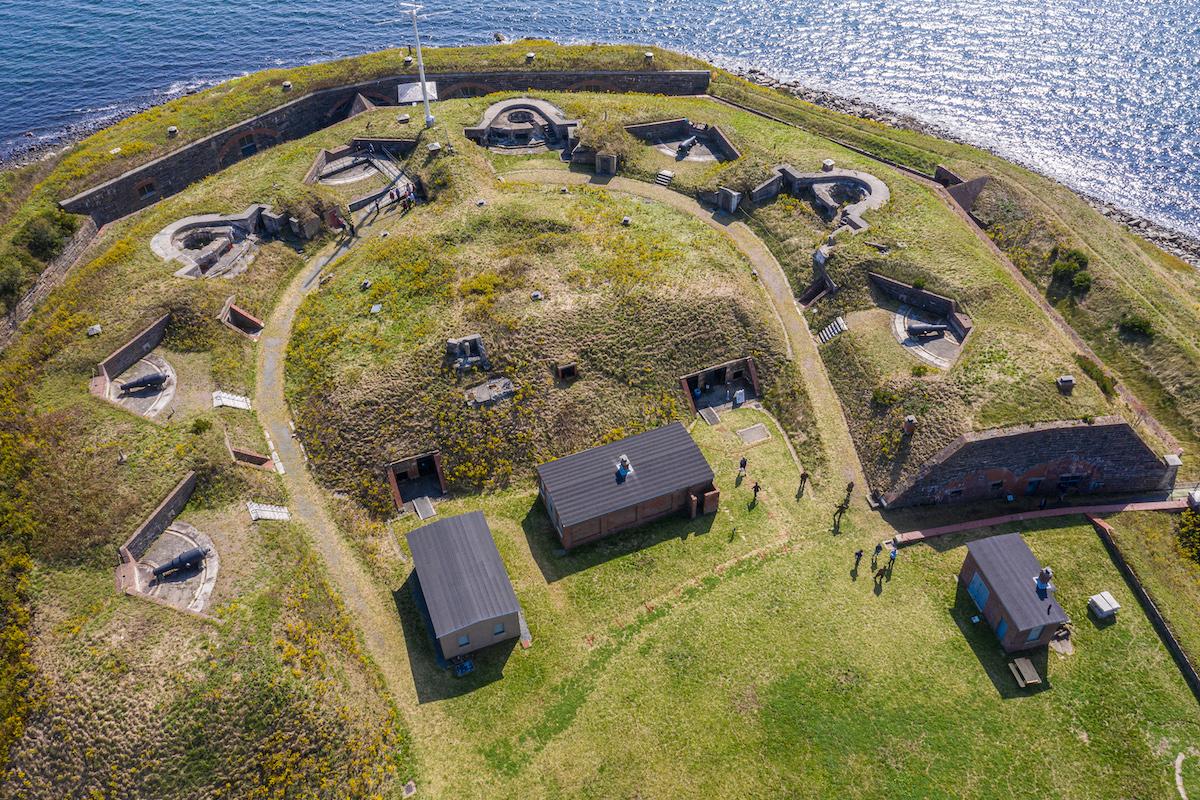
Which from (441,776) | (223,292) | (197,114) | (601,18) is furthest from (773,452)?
(601,18)

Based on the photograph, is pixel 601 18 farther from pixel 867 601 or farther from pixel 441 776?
pixel 441 776

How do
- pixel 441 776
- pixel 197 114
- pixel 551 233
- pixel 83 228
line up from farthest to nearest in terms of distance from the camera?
1. pixel 197 114
2. pixel 83 228
3. pixel 551 233
4. pixel 441 776

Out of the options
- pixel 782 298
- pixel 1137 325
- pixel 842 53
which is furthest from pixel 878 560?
pixel 842 53

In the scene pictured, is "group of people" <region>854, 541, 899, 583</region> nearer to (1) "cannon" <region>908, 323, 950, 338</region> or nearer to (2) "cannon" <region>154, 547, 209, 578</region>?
(1) "cannon" <region>908, 323, 950, 338</region>

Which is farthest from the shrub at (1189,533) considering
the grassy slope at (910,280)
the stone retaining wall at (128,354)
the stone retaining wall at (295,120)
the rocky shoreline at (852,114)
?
the stone retaining wall at (128,354)

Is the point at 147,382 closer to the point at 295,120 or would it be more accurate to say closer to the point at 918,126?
the point at 295,120

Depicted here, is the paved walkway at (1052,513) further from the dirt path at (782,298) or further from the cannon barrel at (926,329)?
the cannon barrel at (926,329)

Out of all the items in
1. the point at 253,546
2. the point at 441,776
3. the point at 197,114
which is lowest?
the point at 441,776
